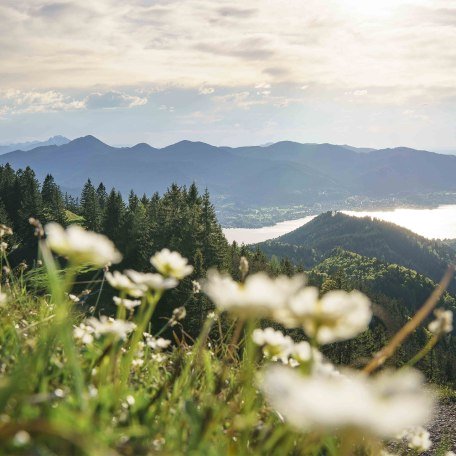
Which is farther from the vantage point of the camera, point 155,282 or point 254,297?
point 155,282

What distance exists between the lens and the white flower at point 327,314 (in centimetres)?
136

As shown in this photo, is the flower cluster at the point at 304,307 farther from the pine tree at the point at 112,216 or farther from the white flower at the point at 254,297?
the pine tree at the point at 112,216

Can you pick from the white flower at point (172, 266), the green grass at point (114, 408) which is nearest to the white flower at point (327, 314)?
the green grass at point (114, 408)

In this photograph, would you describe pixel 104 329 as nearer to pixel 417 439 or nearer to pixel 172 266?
pixel 172 266

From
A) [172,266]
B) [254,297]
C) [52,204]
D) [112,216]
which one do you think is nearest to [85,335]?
[172,266]

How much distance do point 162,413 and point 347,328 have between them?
1183mm

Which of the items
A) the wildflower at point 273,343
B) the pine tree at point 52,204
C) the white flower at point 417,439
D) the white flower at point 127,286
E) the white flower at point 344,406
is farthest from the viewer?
the pine tree at point 52,204

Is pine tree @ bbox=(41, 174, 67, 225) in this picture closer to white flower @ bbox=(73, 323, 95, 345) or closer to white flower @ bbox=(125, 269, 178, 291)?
white flower @ bbox=(73, 323, 95, 345)

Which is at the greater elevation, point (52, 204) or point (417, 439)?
point (417, 439)

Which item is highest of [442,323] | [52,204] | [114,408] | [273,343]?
[442,323]

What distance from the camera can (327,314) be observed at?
136 cm

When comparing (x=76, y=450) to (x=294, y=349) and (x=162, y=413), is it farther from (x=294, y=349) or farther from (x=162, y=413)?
(x=294, y=349)

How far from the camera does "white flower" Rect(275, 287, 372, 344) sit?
1355 millimetres

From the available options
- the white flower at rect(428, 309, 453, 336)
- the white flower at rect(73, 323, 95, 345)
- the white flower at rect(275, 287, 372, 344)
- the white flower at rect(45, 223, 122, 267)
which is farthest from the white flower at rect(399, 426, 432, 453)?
the white flower at rect(45, 223, 122, 267)
